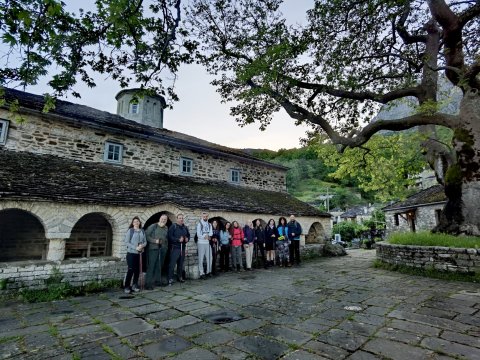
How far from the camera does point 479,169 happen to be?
26.5 ft

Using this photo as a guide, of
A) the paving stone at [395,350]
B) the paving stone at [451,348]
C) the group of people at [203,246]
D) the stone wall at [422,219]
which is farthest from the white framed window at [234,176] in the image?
the stone wall at [422,219]

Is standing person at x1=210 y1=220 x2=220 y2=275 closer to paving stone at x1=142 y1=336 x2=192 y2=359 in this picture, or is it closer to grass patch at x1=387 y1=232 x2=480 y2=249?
paving stone at x1=142 y1=336 x2=192 y2=359

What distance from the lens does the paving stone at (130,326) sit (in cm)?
367

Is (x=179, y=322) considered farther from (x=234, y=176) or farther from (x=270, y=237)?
(x=234, y=176)

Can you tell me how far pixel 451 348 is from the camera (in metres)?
3.00

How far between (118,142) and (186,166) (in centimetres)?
326

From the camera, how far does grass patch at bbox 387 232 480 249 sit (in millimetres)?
7115

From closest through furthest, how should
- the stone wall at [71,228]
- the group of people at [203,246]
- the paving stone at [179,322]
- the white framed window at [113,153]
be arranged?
the paving stone at [179,322]
the stone wall at [71,228]
the group of people at [203,246]
the white framed window at [113,153]

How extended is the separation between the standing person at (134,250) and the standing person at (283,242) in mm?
5361

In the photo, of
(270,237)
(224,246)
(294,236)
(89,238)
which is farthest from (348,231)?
(89,238)

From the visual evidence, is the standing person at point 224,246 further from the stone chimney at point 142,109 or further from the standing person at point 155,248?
the stone chimney at point 142,109

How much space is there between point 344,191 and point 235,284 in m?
52.2

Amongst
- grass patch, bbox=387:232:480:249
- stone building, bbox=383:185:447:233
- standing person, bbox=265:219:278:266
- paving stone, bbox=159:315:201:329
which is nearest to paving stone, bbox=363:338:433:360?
paving stone, bbox=159:315:201:329

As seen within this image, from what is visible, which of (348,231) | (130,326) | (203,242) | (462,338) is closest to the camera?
(462,338)
